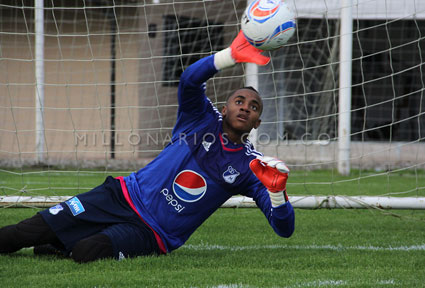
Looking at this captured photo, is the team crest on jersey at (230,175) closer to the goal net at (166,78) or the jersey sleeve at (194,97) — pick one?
the jersey sleeve at (194,97)

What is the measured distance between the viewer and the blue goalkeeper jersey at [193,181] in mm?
3898

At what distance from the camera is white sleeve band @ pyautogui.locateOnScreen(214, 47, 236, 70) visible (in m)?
3.38

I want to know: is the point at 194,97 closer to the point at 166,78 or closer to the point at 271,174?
the point at 271,174

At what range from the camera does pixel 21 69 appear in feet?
41.0

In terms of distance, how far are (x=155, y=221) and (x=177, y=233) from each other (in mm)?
167

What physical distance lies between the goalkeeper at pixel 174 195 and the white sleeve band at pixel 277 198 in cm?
24

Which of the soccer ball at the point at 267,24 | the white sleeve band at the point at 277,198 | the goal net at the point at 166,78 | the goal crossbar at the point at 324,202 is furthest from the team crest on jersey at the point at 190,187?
the goal net at the point at 166,78

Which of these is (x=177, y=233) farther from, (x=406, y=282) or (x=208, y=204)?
(x=406, y=282)

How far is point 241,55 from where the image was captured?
3.33 meters

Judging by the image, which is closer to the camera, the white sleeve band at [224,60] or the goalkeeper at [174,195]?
the white sleeve band at [224,60]

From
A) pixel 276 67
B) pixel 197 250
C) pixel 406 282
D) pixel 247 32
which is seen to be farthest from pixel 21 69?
pixel 406 282

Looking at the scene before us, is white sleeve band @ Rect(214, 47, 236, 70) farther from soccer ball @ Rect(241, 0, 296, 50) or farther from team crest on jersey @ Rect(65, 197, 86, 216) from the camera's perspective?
team crest on jersey @ Rect(65, 197, 86, 216)

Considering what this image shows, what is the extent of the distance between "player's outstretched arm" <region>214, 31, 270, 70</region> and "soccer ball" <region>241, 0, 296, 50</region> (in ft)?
0.11

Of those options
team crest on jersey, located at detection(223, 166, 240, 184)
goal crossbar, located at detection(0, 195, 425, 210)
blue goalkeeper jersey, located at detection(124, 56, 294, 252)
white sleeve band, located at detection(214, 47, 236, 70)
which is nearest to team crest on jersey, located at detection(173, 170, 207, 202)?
blue goalkeeper jersey, located at detection(124, 56, 294, 252)
